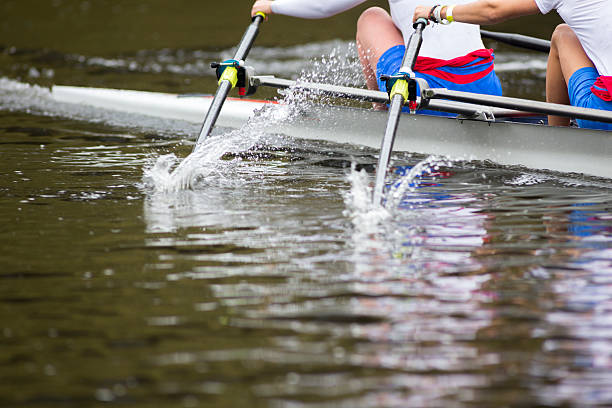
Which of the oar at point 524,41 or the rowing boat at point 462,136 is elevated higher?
the oar at point 524,41

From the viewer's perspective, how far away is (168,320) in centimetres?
252

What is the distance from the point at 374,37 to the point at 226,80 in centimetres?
86

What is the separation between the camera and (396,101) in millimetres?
4078

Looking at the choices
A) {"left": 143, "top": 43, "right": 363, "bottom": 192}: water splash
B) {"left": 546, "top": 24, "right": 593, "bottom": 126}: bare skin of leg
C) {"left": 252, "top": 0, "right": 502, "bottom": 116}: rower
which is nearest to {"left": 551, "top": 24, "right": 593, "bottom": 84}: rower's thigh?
{"left": 546, "top": 24, "right": 593, "bottom": 126}: bare skin of leg

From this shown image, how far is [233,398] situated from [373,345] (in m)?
0.45

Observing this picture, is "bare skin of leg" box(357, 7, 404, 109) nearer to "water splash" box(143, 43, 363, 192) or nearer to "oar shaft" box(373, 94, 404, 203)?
"water splash" box(143, 43, 363, 192)

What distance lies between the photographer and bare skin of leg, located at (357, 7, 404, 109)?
4953mm

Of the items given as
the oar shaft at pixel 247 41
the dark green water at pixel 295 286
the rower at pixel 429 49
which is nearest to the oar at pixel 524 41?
the rower at pixel 429 49

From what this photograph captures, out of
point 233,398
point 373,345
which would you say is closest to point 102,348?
point 233,398

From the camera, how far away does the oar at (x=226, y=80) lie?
185 inches

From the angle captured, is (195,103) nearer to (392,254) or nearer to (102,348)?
(392,254)

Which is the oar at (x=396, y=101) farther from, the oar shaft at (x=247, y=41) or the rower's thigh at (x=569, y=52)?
the oar shaft at (x=247, y=41)

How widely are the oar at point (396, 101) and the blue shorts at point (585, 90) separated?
2.50 ft

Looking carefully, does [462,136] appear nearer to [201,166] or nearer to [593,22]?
[593,22]
